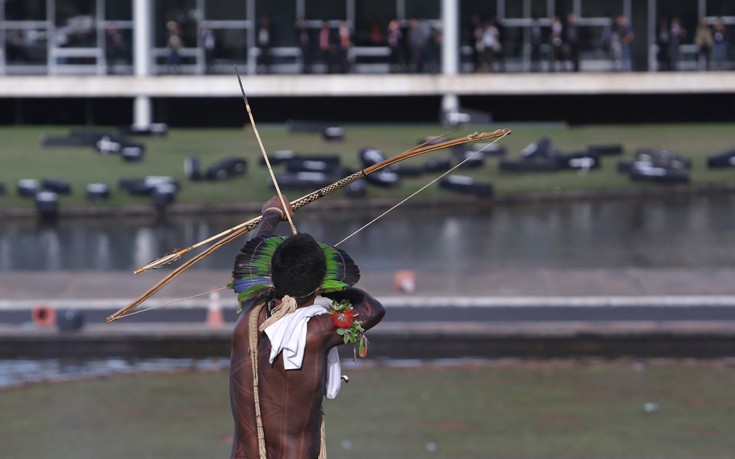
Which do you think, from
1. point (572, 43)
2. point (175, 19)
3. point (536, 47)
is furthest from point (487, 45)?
point (175, 19)

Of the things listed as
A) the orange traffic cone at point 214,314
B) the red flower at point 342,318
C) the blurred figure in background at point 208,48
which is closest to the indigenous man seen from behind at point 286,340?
the red flower at point 342,318

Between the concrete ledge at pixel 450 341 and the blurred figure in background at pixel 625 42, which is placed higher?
the blurred figure in background at pixel 625 42

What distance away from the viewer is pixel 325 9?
38.6 m

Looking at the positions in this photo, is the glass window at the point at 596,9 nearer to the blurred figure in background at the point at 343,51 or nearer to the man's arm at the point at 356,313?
the blurred figure in background at the point at 343,51

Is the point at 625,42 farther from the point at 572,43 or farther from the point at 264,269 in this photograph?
the point at 264,269

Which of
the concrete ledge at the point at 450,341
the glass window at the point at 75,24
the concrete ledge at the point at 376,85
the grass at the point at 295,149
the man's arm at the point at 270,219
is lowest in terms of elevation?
the concrete ledge at the point at 450,341

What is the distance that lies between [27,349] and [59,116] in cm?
2563

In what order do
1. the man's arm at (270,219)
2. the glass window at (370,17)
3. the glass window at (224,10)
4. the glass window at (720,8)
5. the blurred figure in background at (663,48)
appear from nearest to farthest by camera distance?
1. the man's arm at (270,219)
2. the blurred figure in background at (663,48)
3. the glass window at (720,8)
4. the glass window at (370,17)
5. the glass window at (224,10)

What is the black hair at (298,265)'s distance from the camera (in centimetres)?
525

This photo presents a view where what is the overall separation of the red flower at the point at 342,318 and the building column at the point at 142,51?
31716mm

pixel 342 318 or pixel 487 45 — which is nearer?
pixel 342 318

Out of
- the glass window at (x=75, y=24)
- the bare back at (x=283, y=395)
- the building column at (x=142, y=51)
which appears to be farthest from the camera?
the glass window at (x=75, y=24)

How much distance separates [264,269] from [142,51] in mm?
32707

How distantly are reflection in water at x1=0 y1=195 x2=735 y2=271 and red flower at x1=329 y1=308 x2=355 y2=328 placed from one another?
13.7 meters
